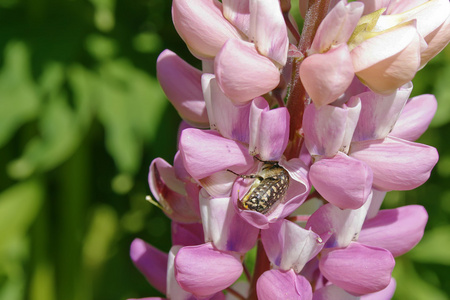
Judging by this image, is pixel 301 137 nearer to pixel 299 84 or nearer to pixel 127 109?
pixel 299 84

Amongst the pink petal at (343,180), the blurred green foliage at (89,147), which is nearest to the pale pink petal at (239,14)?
the pink petal at (343,180)

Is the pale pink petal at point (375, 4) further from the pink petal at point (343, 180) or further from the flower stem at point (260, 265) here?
the flower stem at point (260, 265)

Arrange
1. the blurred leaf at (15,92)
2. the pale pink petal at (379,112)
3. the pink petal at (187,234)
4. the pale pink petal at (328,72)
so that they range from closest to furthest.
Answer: the pale pink petal at (328,72) → the pale pink petal at (379,112) → the pink petal at (187,234) → the blurred leaf at (15,92)

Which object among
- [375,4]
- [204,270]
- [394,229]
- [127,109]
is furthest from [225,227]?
[127,109]

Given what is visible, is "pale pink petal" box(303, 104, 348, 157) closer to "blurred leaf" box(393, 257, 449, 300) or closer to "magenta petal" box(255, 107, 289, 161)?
"magenta petal" box(255, 107, 289, 161)

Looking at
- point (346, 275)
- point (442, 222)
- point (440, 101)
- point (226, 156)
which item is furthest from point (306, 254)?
point (442, 222)

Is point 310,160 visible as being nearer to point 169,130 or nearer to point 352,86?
point 352,86
